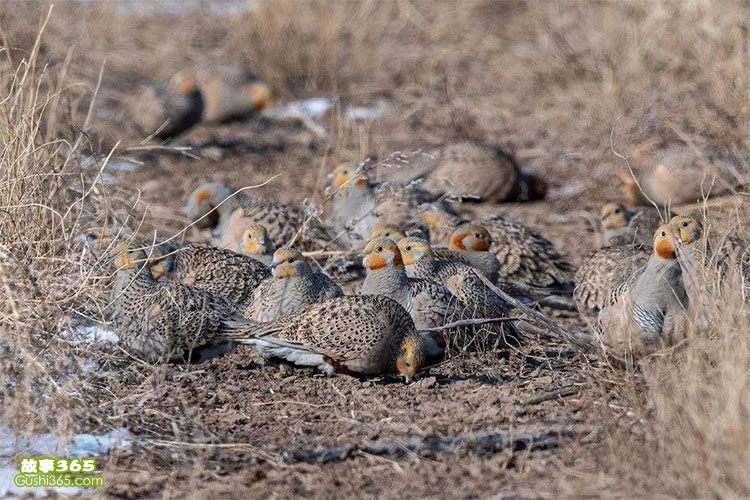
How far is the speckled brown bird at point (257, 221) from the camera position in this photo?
7.02 meters

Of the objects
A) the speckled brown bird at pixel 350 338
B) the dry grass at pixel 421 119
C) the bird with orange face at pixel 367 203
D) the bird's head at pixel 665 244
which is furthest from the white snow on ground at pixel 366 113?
the bird's head at pixel 665 244

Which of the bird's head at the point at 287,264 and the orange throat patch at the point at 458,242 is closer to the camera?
→ the bird's head at the point at 287,264

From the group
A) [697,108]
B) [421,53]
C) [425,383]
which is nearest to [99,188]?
[425,383]

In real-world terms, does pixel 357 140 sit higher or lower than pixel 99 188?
lower

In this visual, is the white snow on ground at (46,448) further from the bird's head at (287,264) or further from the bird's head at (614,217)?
the bird's head at (614,217)

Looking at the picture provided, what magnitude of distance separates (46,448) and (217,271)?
6.71 ft

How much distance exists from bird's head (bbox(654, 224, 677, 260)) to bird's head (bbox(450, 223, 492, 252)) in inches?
72.4

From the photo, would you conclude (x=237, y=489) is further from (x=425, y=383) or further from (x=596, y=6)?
(x=596, y=6)

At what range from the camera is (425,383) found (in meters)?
4.98

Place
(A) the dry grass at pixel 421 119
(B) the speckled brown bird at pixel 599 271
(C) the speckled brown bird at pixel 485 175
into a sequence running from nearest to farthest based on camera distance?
(A) the dry grass at pixel 421 119 → (B) the speckled brown bird at pixel 599 271 → (C) the speckled brown bird at pixel 485 175

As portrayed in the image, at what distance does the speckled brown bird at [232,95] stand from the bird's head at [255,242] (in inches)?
198

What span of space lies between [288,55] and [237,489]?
849 centimetres

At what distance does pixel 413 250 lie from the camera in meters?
6.12

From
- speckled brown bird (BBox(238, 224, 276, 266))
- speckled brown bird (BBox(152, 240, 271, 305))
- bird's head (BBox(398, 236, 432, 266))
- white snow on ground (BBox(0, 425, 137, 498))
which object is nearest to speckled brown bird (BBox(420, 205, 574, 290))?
bird's head (BBox(398, 236, 432, 266))
